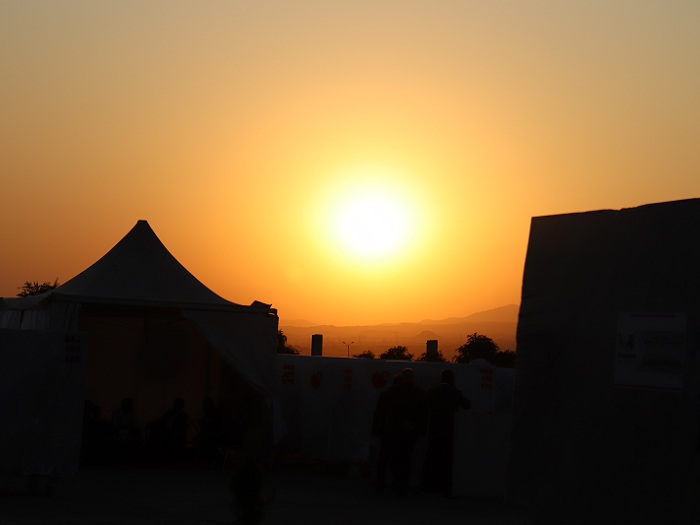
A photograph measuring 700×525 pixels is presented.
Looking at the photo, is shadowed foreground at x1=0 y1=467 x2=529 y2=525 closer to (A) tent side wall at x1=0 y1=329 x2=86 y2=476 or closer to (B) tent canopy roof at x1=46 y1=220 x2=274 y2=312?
(A) tent side wall at x1=0 y1=329 x2=86 y2=476

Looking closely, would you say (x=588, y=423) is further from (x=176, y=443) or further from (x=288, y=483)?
(x=176, y=443)

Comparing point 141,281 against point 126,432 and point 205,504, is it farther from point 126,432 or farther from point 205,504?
point 205,504

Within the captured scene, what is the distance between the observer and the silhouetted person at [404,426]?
649 inches

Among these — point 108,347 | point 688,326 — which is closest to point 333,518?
point 688,326

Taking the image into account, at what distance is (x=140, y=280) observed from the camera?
20812 millimetres

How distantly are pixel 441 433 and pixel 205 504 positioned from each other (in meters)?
3.84

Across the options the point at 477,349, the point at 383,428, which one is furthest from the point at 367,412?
the point at 477,349

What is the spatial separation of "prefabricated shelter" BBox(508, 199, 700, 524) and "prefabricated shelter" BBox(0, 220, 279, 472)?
9466mm

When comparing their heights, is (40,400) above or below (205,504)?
above

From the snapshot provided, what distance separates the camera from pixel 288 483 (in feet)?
59.8

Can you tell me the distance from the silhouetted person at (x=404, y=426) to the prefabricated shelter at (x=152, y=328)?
14.4ft

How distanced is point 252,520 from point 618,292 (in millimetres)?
3741

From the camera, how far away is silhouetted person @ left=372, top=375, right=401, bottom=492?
16.8 metres

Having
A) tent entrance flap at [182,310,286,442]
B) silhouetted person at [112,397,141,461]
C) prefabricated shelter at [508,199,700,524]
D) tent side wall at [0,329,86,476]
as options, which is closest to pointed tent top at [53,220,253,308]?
tent entrance flap at [182,310,286,442]
